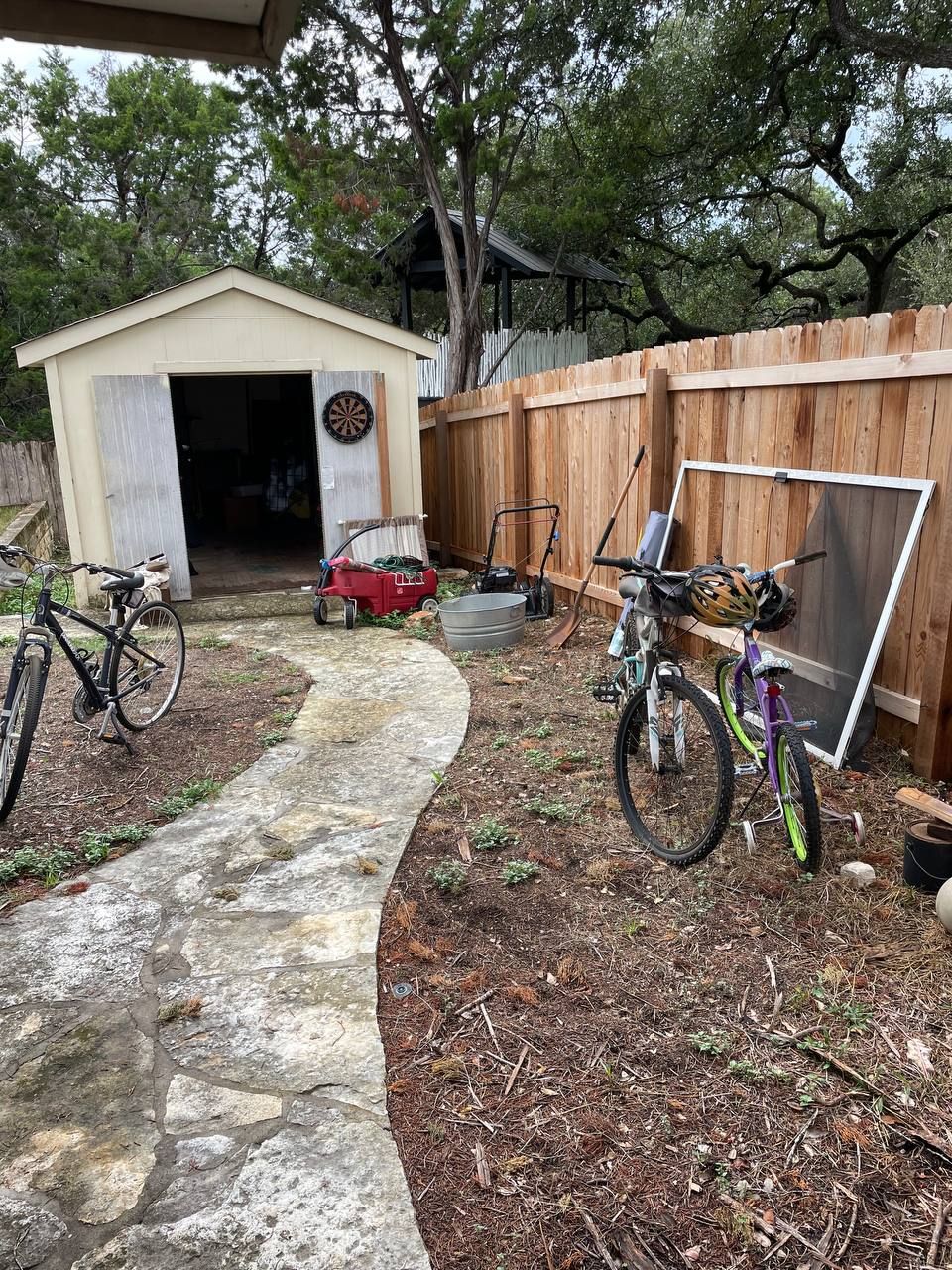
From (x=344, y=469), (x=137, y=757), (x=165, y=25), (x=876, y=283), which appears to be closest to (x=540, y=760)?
(x=137, y=757)

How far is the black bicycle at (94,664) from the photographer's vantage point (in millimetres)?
3619

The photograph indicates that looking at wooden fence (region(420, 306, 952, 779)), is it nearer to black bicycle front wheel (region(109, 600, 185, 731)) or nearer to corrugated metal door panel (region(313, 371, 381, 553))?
corrugated metal door panel (region(313, 371, 381, 553))

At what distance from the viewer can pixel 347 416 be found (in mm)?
8938

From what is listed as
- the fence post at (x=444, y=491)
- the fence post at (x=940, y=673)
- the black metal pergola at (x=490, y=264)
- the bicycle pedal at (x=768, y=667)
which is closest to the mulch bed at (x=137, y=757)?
the bicycle pedal at (x=768, y=667)

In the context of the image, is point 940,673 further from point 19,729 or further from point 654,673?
point 19,729

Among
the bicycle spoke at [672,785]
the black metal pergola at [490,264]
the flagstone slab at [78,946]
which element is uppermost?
the black metal pergola at [490,264]

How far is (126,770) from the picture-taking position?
4398mm

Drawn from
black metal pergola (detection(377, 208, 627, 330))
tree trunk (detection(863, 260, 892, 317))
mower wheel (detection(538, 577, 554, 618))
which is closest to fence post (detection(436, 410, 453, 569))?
mower wheel (detection(538, 577, 554, 618))

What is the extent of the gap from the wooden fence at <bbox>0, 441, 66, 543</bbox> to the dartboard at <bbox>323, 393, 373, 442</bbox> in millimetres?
6886

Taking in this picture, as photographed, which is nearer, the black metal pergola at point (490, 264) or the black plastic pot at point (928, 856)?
the black plastic pot at point (928, 856)

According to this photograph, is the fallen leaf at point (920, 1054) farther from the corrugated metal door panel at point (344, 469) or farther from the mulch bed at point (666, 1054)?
the corrugated metal door panel at point (344, 469)

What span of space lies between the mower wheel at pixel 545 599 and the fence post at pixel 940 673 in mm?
3832

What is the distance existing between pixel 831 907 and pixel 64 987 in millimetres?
2453

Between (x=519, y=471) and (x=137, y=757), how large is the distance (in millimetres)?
4797
